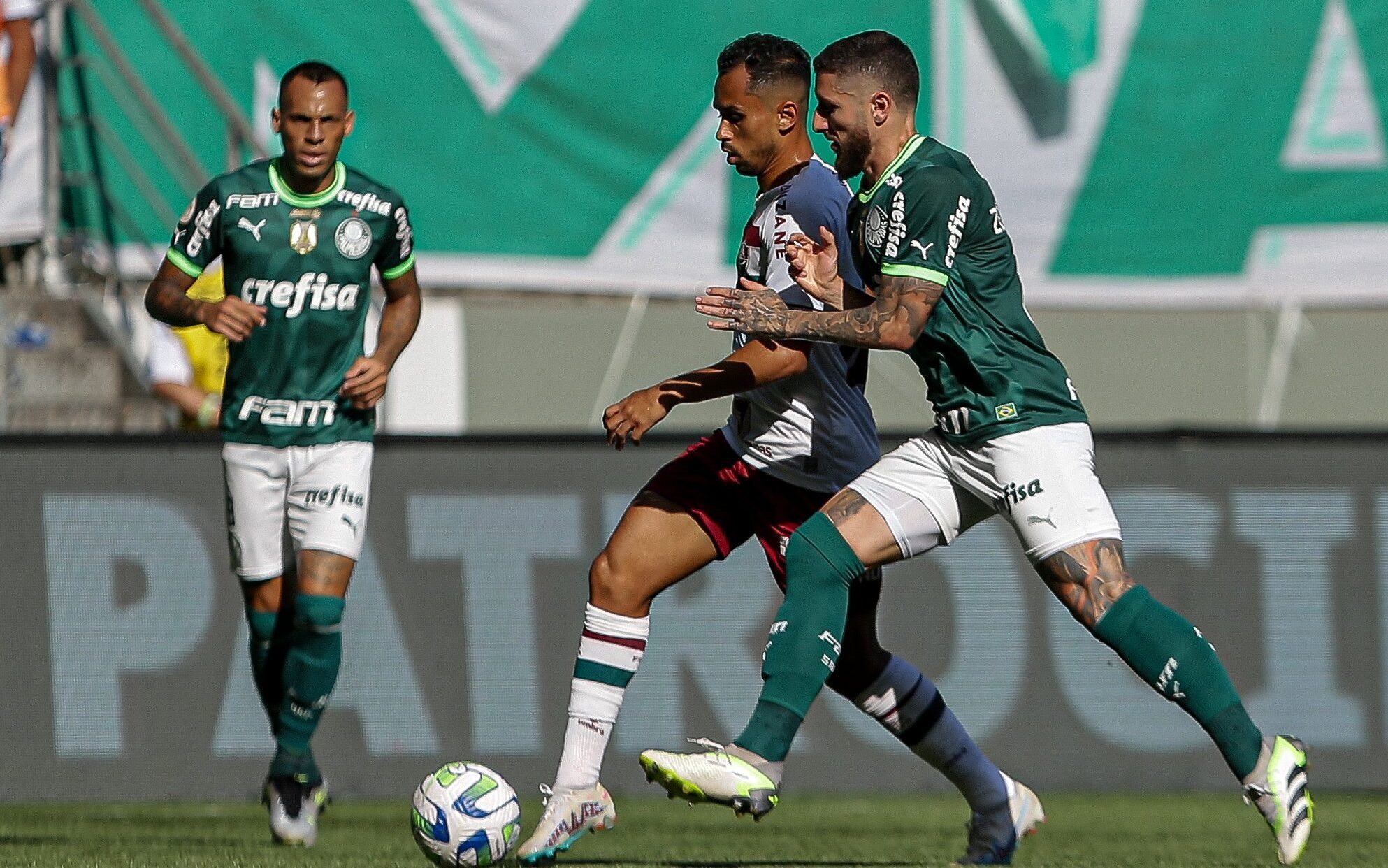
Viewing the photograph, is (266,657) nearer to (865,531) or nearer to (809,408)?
(809,408)

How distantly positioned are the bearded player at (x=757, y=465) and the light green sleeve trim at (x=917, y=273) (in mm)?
393

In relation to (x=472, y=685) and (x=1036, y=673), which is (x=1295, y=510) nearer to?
(x=1036, y=673)

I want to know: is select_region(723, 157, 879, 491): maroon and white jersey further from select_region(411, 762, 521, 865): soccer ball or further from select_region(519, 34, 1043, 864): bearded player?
select_region(411, 762, 521, 865): soccer ball

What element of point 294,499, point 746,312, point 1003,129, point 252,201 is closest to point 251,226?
point 252,201

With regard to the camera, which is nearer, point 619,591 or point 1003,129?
point 619,591

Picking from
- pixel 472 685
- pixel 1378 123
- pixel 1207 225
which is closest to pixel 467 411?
pixel 472 685

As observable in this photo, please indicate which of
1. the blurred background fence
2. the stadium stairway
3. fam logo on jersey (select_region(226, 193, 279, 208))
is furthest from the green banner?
fam logo on jersey (select_region(226, 193, 279, 208))

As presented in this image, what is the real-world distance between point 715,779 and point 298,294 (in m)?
2.79

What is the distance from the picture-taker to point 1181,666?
5234mm

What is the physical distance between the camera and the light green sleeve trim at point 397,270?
707 centimetres

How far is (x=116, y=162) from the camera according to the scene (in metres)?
11.3

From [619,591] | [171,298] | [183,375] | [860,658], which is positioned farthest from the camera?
[183,375]

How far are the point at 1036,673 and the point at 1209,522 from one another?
102 cm

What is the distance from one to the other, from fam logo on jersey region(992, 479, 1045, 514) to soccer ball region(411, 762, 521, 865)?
5.27ft
